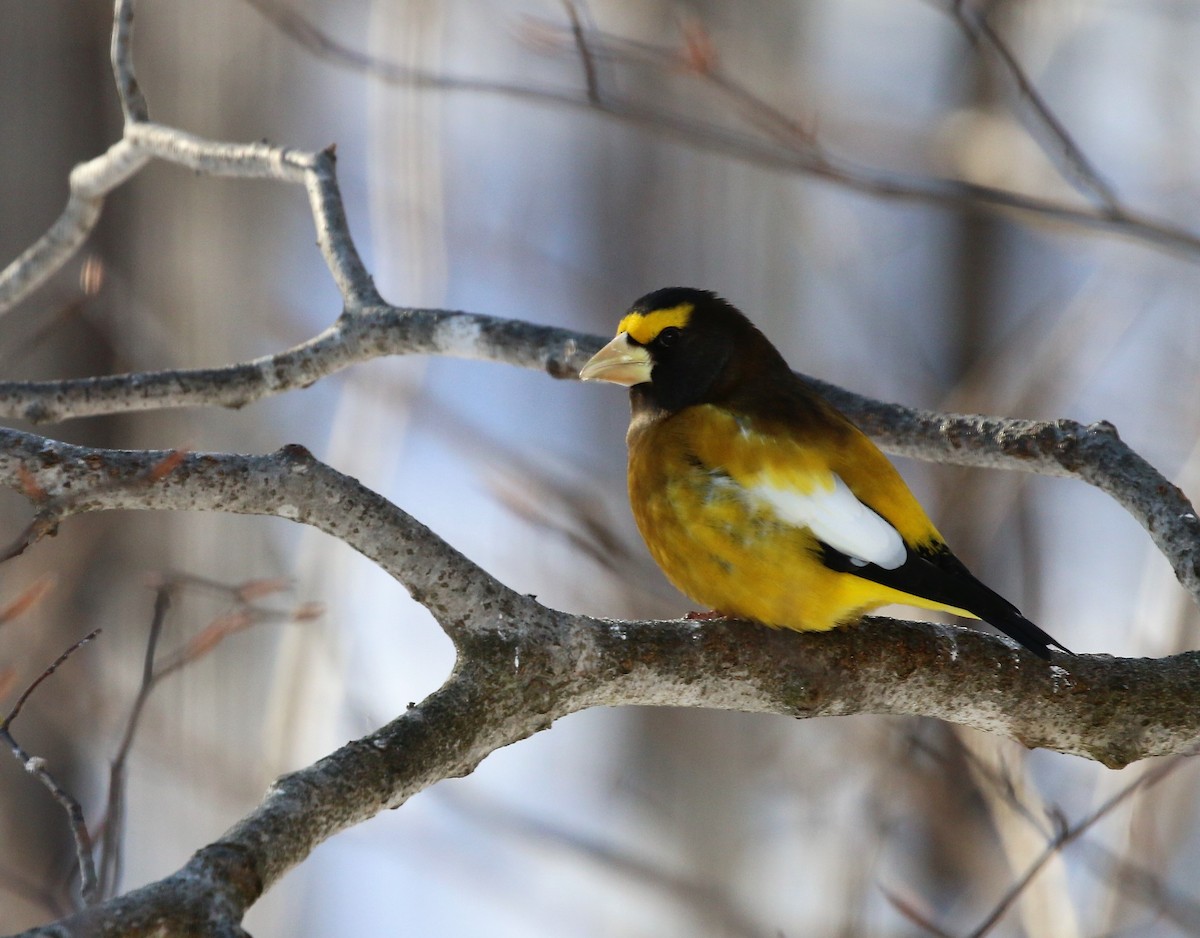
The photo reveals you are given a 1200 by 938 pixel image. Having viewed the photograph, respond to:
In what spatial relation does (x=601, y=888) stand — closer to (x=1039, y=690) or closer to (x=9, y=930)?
(x=9, y=930)

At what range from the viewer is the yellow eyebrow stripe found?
2.64 meters

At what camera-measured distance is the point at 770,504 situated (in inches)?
90.4

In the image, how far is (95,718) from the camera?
4.92 meters

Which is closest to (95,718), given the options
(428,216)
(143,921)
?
(428,216)

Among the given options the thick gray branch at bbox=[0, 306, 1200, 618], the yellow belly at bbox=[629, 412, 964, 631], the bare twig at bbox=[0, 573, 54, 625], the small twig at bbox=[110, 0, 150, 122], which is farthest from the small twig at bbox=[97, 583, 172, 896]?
the small twig at bbox=[110, 0, 150, 122]

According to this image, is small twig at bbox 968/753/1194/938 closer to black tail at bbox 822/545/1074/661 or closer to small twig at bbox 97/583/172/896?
black tail at bbox 822/545/1074/661

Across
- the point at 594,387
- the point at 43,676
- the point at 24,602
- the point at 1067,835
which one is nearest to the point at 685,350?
the point at 1067,835

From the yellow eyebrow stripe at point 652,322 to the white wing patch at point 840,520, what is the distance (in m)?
0.50

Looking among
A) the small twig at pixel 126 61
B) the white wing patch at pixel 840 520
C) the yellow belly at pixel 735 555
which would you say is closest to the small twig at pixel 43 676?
the yellow belly at pixel 735 555

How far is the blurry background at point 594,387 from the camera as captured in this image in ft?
15.5

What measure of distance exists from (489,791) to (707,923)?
1.19 meters

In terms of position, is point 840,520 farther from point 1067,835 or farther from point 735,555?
point 1067,835

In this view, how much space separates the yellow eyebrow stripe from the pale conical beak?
0.02 metres

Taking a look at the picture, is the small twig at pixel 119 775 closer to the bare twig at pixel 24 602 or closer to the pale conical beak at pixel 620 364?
the bare twig at pixel 24 602
